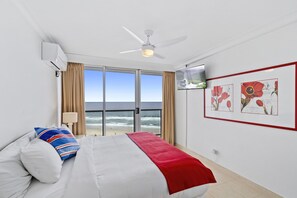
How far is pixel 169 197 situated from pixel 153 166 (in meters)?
0.31

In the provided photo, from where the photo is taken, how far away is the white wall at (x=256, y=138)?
191cm

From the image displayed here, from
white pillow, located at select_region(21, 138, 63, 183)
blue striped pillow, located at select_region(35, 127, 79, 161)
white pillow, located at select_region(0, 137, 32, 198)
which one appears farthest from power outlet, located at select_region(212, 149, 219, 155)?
white pillow, located at select_region(0, 137, 32, 198)

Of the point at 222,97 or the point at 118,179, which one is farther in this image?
the point at 222,97

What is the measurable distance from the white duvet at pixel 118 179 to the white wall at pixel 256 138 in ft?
4.14

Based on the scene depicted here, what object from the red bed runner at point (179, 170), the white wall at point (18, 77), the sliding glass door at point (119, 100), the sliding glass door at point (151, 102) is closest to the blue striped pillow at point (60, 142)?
the white wall at point (18, 77)

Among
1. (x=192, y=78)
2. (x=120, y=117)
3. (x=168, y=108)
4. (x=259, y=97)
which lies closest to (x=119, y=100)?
(x=120, y=117)

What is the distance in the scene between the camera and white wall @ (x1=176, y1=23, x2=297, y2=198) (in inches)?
75.2

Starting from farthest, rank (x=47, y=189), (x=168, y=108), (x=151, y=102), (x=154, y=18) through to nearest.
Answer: (x=151, y=102)
(x=168, y=108)
(x=154, y=18)
(x=47, y=189)

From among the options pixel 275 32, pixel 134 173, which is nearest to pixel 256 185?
pixel 134 173

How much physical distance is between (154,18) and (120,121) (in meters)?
3.16

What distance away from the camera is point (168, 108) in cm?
451

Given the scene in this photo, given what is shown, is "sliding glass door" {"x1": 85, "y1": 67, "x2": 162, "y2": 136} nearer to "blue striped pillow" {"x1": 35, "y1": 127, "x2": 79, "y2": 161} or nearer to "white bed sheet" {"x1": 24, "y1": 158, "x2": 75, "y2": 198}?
"blue striped pillow" {"x1": 35, "y1": 127, "x2": 79, "y2": 161}

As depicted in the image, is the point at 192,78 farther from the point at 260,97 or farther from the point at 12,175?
the point at 12,175

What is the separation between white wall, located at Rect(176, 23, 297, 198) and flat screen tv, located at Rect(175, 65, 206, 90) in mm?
181
